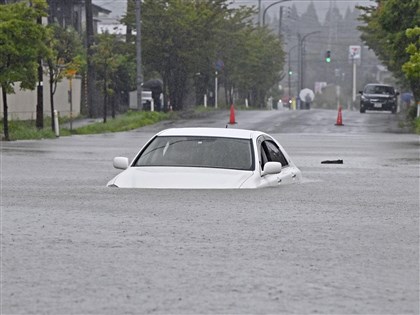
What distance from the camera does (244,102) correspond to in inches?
4439

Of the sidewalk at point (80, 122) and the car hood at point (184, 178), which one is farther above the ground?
the car hood at point (184, 178)

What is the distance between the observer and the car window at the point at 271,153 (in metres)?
16.8

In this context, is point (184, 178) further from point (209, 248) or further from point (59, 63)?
A: point (59, 63)

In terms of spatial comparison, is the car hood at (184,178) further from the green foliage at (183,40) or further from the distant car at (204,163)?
the green foliage at (183,40)

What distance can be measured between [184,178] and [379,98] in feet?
184

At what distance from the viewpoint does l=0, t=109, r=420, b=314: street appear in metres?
8.60

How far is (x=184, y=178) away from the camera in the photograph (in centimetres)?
1596

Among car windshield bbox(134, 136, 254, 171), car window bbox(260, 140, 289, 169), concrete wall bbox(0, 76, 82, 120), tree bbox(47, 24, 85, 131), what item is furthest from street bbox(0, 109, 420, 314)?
concrete wall bbox(0, 76, 82, 120)

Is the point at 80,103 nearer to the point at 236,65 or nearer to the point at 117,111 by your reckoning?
the point at 117,111

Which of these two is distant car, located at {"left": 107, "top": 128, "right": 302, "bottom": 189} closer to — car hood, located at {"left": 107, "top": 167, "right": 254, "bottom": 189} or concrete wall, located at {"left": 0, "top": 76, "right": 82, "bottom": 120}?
car hood, located at {"left": 107, "top": 167, "right": 254, "bottom": 189}

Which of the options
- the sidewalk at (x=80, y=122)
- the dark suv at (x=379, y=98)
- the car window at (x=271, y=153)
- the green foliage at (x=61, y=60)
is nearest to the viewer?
the car window at (x=271, y=153)

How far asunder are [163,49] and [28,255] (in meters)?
61.8

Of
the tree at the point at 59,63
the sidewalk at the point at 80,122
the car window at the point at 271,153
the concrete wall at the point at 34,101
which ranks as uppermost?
the tree at the point at 59,63

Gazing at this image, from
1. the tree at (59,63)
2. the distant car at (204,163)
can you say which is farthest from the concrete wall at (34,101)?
the distant car at (204,163)
